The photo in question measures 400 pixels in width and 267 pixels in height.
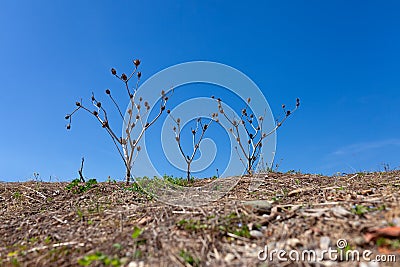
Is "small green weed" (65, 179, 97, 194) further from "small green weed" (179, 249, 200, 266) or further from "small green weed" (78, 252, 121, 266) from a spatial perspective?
"small green weed" (179, 249, 200, 266)

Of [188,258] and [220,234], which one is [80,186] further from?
[188,258]

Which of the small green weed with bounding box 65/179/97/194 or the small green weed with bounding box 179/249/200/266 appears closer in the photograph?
the small green weed with bounding box 179/249/200/266

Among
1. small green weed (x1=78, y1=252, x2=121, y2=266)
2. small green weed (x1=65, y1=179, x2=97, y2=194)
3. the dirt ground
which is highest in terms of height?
small green weed (x1=65, y1=179, x2=97, y2=194)

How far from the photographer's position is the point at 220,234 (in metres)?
3.45

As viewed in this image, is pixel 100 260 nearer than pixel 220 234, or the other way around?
pixel 100 260

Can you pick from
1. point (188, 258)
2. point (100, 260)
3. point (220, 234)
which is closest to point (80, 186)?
point (100, 260)

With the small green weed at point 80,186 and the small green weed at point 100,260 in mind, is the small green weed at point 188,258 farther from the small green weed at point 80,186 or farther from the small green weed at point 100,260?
the small green weed at point 80,186

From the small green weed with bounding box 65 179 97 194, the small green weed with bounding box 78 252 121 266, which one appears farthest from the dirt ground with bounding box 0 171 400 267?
the small green weed with bounding box 65 179 97 194

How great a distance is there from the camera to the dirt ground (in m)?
3.00

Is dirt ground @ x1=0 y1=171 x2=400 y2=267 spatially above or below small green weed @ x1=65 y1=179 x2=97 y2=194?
below

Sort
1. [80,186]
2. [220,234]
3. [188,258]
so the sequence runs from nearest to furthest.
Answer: [188,258]
[220,234]
[80,186]

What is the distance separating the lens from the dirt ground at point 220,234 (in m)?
3.00

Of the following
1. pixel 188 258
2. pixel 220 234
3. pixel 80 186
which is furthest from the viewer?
pixel 80 186

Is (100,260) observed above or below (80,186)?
below
